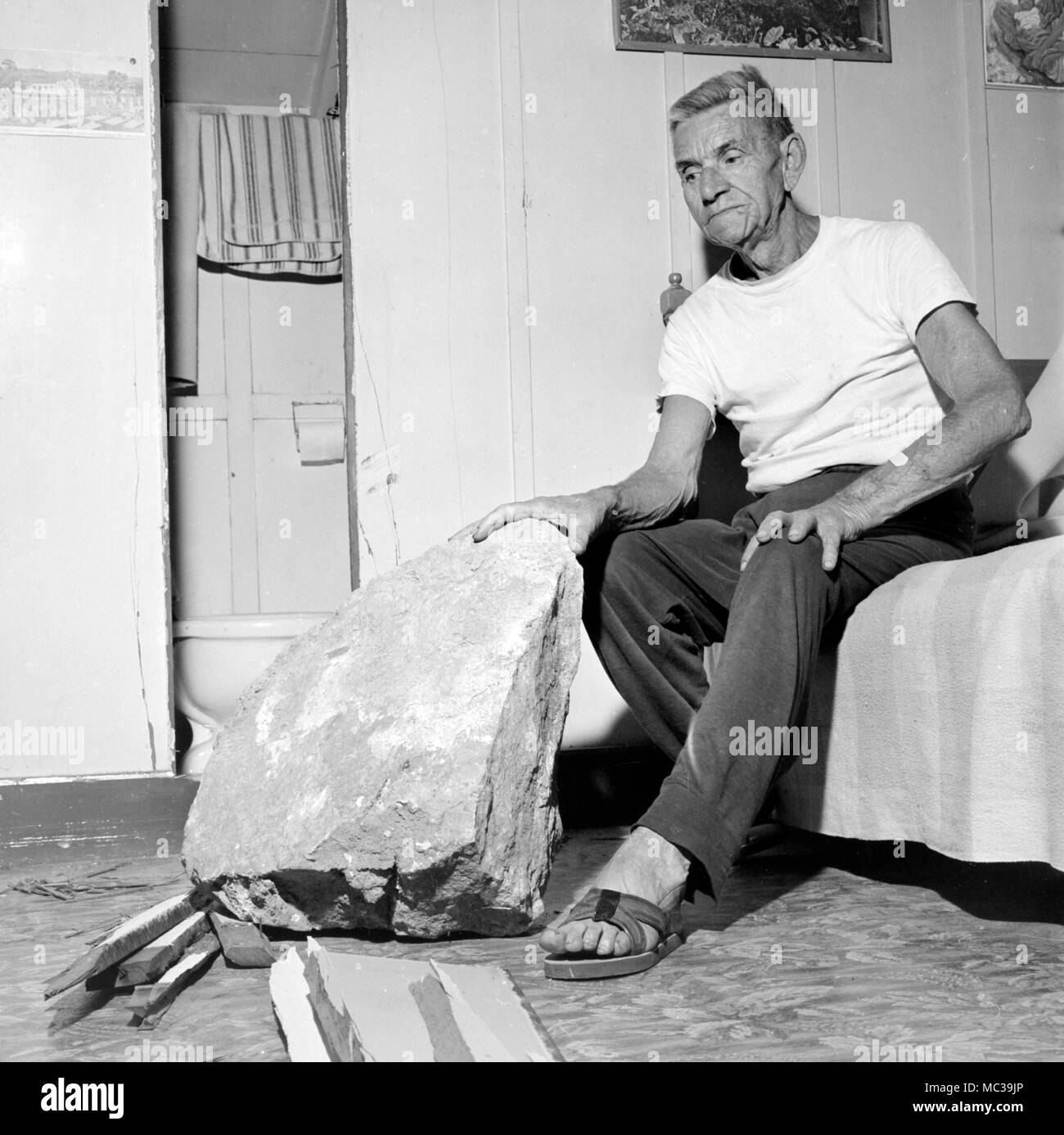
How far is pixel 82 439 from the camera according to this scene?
2.65 meters

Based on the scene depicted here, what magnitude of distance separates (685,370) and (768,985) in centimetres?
132

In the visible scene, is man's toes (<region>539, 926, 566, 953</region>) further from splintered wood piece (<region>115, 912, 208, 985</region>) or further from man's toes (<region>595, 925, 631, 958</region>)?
splintered wood piece (<region>115, 912, 208, 985</region>)

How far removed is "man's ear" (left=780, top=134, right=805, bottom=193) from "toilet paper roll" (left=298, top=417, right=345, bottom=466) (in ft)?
7.75

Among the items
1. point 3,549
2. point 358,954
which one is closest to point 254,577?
point 3,549

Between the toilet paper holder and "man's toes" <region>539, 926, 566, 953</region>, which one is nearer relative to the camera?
"man's toes" <region>539, 926, 566, 953</region>

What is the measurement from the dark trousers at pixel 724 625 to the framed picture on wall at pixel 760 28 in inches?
52.9

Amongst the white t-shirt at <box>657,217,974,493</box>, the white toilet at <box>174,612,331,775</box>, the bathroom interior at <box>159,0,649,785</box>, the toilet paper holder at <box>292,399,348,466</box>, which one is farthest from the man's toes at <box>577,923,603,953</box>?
the toilet paper holder at <box>292,399,348,466</box>

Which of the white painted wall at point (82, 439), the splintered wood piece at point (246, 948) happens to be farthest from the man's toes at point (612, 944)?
the white painted wall at point (82, 439)

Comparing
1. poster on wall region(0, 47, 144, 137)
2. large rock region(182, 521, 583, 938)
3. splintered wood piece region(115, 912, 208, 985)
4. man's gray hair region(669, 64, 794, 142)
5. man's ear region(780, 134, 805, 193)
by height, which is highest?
poster on wall region(0, 47, 144, 137)

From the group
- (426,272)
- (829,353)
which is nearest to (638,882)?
(829,353)

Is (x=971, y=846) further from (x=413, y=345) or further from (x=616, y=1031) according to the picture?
(x=413, y=345)

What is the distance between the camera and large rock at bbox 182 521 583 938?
5.01ft

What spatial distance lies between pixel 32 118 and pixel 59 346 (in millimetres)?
524
